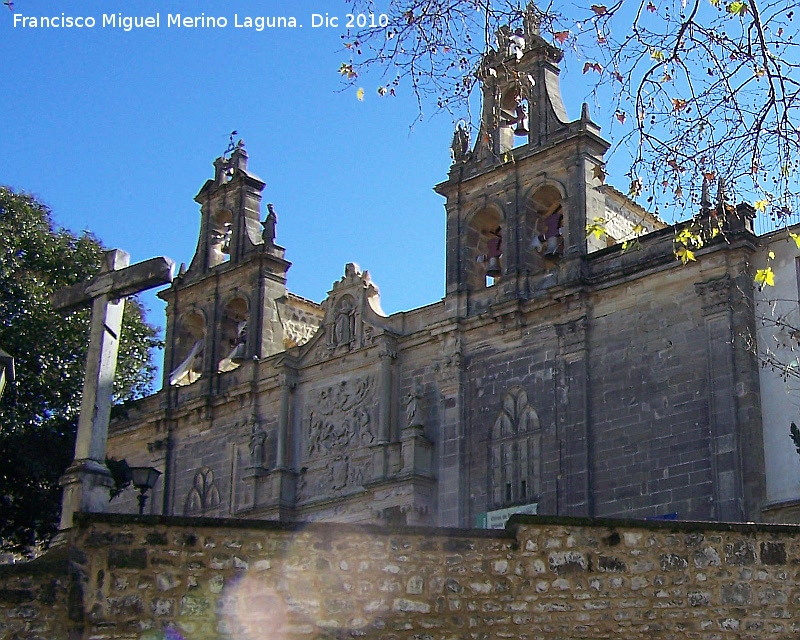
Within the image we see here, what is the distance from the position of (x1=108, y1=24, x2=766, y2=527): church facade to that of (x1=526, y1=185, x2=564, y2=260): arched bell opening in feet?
0.13

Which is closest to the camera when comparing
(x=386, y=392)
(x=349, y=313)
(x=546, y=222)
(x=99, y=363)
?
(x=99, y=363)

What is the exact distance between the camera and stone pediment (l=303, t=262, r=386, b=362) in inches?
1068

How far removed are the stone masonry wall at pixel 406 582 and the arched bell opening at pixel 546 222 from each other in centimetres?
1517

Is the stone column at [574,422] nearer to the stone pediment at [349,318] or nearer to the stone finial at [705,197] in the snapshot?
the stone pediment at [349,318]

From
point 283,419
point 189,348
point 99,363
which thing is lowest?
point 99,363

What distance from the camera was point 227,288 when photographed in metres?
31.6

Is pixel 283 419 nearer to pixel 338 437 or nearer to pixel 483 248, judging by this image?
pixel 338 437

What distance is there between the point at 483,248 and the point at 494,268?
0.76m

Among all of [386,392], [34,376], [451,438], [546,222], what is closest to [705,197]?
[451,438]

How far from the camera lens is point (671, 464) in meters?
Result: 21.7

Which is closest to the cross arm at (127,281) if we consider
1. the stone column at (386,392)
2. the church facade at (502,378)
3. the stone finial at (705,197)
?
the stone finial at (705,197)

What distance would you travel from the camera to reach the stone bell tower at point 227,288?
30.5m

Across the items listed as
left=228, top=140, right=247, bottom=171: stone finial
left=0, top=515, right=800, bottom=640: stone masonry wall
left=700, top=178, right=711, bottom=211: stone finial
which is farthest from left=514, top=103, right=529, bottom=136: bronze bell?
left=0, top=515, right=800, bottom=640: stone masonry wall

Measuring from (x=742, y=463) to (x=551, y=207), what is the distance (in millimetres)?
7270
